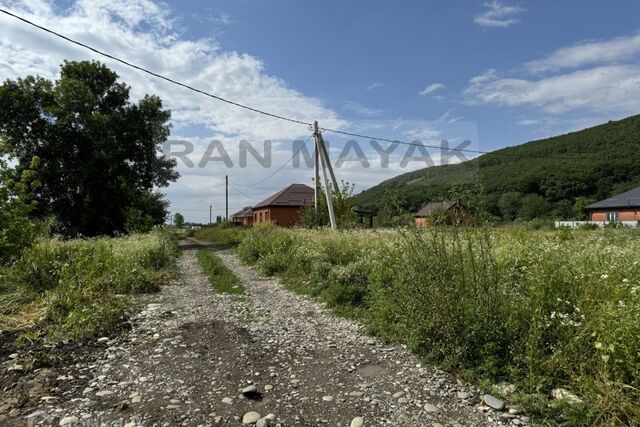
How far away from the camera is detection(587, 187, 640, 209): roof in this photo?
156 feet

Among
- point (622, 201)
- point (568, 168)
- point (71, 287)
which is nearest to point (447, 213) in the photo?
point (71, 287)

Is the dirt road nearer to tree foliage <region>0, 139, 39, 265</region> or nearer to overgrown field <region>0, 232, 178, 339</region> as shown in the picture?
overgrown field <region>0, 232, 178, 339</region>

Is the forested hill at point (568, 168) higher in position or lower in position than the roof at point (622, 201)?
higher

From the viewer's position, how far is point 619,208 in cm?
4941

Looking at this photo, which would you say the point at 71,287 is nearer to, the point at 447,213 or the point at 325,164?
the point at 447,213

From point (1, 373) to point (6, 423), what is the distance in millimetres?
1176

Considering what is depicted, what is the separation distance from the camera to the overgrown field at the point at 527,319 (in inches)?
109

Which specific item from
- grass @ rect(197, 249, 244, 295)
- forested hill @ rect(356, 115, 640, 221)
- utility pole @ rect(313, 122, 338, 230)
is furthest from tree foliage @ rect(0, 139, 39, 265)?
forested hill @ rect(356, 115, 640, 221)

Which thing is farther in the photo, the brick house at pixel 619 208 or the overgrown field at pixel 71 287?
the brick house at pixel 619 208

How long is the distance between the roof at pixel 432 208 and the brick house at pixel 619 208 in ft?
171

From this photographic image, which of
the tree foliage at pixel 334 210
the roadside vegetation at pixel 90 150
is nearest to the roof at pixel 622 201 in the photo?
the tree foliage at pixel 334 210

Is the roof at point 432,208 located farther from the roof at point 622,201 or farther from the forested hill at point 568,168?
the roof at point 622,201

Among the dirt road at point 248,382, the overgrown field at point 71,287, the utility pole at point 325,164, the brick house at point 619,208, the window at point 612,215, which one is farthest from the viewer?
the window at point 612,215

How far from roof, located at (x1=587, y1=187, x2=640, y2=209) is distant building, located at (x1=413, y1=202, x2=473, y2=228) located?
55807 mm
